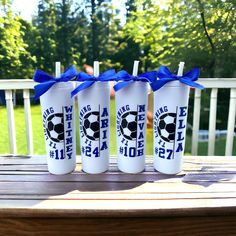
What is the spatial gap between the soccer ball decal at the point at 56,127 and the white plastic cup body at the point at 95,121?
62 millimetres

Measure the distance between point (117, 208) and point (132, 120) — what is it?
0.27 meters

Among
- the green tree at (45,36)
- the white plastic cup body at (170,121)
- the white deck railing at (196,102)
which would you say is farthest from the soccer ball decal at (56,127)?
the green tree at (45,36)

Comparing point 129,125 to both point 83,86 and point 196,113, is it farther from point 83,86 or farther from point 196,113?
point 196,113

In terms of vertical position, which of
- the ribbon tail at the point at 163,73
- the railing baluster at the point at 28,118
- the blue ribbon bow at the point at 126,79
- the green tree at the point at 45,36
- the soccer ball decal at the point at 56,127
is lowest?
the railing baluster at the point at 28,118

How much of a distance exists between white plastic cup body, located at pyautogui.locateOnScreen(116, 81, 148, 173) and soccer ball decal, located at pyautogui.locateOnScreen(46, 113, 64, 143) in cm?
18

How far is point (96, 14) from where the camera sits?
236cm

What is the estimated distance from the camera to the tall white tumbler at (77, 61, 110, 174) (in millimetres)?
818

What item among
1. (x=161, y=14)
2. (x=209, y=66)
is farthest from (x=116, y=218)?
(x=161, y=14)

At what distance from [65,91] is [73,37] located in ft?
5.71

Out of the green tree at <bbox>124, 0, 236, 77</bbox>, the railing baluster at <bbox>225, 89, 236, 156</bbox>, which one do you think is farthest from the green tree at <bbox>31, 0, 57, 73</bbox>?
the railing baluster at <bbox>225, 89, 236, 156</bbox>

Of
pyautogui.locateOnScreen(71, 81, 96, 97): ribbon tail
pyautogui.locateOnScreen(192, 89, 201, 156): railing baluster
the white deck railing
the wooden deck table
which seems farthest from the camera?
pyautogui.locateOnScreen(192, 89, 201, 156): railing baluster

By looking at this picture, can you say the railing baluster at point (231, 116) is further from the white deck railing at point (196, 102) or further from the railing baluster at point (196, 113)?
the railing baluster at point (196, 113)

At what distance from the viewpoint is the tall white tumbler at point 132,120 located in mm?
821

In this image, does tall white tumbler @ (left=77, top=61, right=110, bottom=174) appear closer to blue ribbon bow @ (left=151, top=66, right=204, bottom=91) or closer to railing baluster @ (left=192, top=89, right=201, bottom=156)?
blue ribbon bow @ (left=151, top=66, right=204, bottom=91)
